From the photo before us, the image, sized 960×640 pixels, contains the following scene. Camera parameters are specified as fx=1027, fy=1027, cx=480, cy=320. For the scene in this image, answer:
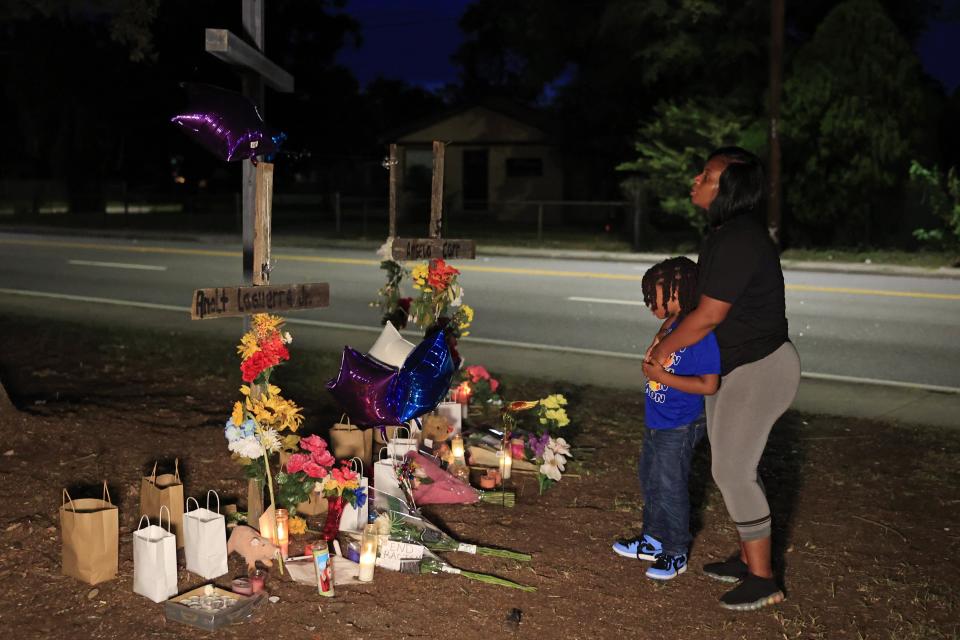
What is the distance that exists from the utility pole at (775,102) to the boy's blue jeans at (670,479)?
1691cm

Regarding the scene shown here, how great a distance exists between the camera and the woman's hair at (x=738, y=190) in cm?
376

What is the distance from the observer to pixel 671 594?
4129 mm

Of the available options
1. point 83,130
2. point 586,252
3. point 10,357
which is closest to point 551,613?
point 10,357

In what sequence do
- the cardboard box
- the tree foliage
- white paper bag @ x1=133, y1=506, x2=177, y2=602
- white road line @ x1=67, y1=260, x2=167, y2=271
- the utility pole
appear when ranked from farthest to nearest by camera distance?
the utility pole
the tree foliage
white road line @ x1=67, y1=260, x2=167, y2=271
white paper bag @ x1=133, y1=506, x2=177, y2=602
the cardboard box

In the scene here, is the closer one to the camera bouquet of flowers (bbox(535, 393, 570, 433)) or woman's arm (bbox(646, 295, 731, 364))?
woman's arm (bbox(646, 295, 731, 364))

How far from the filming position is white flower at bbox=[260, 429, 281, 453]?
4.37 meters

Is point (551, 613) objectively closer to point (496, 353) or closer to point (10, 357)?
point (496, 353)

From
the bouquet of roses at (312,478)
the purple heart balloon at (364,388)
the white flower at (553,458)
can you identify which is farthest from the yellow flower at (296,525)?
the white flower at (553,458)

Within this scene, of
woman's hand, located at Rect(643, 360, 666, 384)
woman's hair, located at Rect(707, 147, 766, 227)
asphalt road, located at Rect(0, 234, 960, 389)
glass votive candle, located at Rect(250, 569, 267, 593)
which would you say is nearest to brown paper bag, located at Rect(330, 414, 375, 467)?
glass votive candle, located at Rect(250, 569, 267, 593)

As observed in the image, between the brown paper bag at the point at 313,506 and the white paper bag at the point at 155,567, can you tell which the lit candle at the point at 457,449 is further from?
the white paper bag at the point at 155,567

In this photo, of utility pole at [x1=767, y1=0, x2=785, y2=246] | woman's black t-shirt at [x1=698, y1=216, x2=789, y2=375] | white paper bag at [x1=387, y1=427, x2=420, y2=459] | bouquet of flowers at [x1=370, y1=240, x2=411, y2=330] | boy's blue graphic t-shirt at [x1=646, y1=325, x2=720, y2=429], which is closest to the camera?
woman's black t-shirt at [x1=698, y1=216, x2=789, y2=375]

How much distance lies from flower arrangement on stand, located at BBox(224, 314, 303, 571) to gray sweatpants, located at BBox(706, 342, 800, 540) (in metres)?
1.78

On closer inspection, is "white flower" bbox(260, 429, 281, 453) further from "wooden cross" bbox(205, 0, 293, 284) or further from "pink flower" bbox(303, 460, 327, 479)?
"wooden cross" bbox(205, 0, 293, 284)

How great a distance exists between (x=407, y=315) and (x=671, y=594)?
263 centimetres
